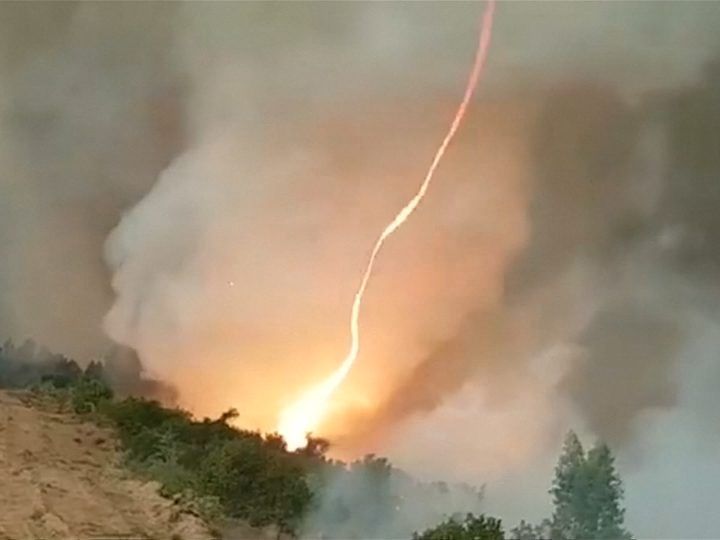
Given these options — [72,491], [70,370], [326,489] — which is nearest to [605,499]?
[326,489]

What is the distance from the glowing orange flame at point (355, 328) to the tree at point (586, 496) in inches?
18.1

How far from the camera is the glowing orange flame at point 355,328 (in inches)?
85.4

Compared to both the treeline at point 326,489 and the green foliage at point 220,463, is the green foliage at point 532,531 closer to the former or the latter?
the treeline at point 326,489

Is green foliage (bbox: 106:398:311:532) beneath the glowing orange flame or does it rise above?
beneath

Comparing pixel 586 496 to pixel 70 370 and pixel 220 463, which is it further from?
pixel 70 370

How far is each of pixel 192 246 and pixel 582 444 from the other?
→ 35.3 inches

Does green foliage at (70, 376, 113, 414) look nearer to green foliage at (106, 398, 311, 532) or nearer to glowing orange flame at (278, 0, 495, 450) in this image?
green foliage at (106, 398, 311, 532)

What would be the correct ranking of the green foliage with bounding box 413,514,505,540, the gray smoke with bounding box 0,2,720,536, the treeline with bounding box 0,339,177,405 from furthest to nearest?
the treeline with bounding box 0,339,177,405
the gray smoke with bounding box 0,2,720,536
the green foliage with bounding box 413,514,505,540

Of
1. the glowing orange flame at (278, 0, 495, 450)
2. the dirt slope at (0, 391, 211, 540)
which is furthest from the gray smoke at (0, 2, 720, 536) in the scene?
the dirt slope at (0, 391, 211, 540)

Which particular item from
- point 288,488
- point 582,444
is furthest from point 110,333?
point 582,444

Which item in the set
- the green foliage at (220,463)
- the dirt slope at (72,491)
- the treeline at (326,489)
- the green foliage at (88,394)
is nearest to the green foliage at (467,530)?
the treeline at (326,489)

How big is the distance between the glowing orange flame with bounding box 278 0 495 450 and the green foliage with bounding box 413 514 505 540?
0.31m

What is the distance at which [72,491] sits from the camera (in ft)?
6.72

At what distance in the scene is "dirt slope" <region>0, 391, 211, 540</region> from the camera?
1.99 m
